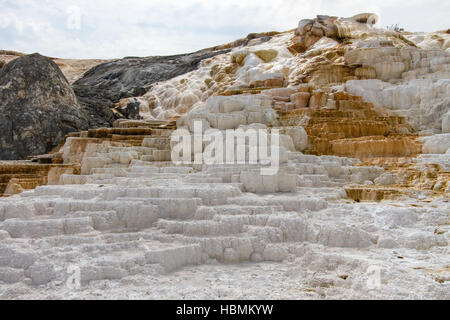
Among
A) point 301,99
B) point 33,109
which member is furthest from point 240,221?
point 33,109

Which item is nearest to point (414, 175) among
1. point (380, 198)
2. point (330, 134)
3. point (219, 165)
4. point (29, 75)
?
point (380, 198)

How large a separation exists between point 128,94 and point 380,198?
20.0 m

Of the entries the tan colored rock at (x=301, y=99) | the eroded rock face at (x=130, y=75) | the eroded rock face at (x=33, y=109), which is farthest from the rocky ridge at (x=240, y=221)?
the eroded rock face at (x=130, y=75)

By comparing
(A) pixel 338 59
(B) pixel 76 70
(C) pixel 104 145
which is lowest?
(C) pixel 104 145

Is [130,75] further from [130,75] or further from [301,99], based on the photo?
[301,99]

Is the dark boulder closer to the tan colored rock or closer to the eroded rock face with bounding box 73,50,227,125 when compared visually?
the eroded rock face with bounding box 73,50,227,125

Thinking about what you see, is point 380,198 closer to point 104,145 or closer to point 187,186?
point 187,186

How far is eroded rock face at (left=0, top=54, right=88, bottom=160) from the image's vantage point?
14.9 meters

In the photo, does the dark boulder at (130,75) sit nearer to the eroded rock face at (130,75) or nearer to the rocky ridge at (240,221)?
the eroded rock face at (130,75)

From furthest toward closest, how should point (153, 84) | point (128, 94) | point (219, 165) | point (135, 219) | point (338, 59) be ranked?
point (153, 84) < point (128, 94) < point (338, 59) < point (219, 165) < point (135, 219)

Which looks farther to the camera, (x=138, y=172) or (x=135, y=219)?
(x=138, y=172)

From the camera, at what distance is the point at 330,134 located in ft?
36.0

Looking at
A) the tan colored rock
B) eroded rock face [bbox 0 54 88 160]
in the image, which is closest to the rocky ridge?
the tan colored rock

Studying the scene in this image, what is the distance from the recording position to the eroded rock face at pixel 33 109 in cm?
1490
